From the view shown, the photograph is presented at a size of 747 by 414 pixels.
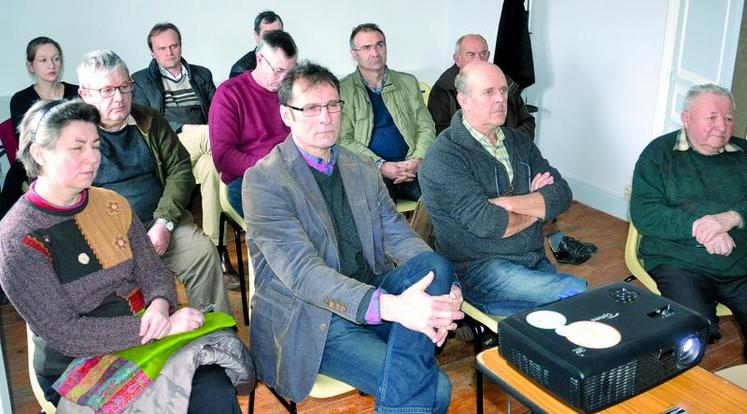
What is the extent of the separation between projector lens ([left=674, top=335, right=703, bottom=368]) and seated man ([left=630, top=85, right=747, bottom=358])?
886mm

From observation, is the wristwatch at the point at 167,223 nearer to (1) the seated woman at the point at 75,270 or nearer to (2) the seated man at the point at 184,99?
(1) the seated woman at the point at 75,270

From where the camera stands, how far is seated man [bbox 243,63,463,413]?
5.38ft

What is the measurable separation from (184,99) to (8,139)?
952 mm

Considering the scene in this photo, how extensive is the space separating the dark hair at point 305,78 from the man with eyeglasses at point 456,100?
1.74 meters

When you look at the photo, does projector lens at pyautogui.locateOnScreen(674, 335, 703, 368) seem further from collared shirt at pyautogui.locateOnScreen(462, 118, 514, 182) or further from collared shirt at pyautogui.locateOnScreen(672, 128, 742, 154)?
collared shirt at pyautogui.locateOnScreen(672, 128, 742, 154)

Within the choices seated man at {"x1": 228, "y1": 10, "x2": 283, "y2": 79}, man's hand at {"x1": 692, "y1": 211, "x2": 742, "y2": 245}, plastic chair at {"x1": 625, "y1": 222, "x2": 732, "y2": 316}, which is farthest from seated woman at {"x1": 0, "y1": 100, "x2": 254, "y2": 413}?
seated man at {"x1": 228, "y1": 10, "x2": 283, "y2": 79}

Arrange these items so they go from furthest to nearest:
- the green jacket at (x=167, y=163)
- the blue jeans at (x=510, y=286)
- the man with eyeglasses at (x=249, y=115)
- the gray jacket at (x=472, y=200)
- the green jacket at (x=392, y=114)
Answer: the green jacket at (x=392, y=114) < the man with eyeglasses at (x=249, y=115) < the green jacket at (x=167, y=163) < the gray jacket at (x=472, y=200) < the blue jeans at (x=510, y=286)

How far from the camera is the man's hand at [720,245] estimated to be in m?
2.24

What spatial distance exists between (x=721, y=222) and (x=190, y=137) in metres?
2.62

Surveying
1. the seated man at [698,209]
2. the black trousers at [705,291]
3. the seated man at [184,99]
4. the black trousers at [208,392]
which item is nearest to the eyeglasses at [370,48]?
the seated man at [184,99]

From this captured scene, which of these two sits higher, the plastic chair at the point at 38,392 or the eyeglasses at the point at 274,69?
the eyeglasses at the point at 274,69

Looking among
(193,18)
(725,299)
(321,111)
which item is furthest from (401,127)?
(193,18)

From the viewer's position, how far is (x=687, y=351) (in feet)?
4.43

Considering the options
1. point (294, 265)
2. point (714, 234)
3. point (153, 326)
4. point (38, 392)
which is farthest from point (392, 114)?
point (38, 392)
